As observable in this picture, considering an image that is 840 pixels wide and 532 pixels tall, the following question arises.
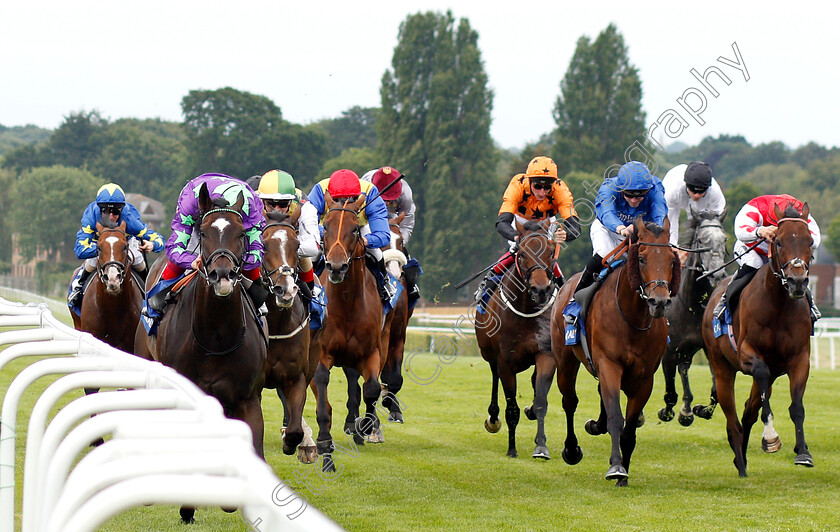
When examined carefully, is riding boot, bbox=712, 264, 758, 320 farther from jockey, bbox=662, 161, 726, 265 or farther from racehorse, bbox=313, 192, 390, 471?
racehorse, bbox=313, 192, 390, 471

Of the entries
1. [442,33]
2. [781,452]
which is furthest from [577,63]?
[781,452]

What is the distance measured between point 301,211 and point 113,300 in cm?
257

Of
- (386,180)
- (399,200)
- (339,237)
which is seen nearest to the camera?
(339,237)

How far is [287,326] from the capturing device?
665cm

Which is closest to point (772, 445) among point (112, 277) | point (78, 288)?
point (112, 277)

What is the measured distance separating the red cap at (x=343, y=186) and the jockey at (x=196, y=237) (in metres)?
1.77

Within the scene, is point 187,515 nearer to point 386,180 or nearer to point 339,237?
point 339,237

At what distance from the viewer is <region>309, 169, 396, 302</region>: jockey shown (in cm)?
777

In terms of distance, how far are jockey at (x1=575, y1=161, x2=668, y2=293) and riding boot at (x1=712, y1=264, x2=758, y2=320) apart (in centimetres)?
97

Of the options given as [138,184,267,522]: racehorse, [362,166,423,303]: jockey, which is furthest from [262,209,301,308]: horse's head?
[362,166,423,303]: jockey

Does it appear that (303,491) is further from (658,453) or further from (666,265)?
(658,453)

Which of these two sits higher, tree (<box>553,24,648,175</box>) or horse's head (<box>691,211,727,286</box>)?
tree (<box>553,24,648,175</box>)

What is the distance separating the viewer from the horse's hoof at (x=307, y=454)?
269 inches

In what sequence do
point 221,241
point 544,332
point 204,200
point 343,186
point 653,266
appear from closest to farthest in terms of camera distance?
1. point 221,241
2. point 204,200
3. point 653,266
4. point 343,186
5. point 544,332
